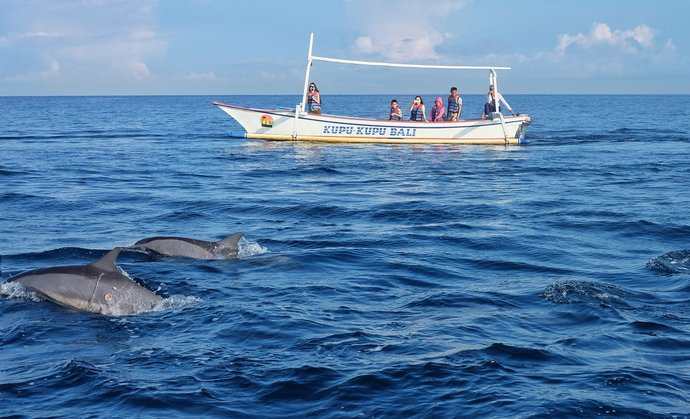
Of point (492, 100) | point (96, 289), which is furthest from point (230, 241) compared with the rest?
point (492, 100)

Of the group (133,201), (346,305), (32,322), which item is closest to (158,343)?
(32,322)

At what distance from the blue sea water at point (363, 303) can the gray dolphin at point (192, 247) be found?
0.97 ft

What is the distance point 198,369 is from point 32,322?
9.46 ft

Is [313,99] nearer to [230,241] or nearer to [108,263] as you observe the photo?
[230,241]

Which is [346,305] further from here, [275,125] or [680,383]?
[275,125]

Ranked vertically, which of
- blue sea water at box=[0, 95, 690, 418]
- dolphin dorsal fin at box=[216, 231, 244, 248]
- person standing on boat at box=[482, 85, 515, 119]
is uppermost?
person standing on boat at box=[482, 85, 515, 119]

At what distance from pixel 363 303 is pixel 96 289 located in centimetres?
383

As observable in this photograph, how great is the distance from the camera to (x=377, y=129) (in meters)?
39.7

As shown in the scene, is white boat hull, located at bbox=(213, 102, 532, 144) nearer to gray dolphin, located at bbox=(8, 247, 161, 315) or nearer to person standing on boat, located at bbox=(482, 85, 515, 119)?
person standing on boat, located at bbox=(482, 85, 515, 119)

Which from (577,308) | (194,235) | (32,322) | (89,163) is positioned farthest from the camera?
(89,163)

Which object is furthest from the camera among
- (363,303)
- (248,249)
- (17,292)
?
(248,249)

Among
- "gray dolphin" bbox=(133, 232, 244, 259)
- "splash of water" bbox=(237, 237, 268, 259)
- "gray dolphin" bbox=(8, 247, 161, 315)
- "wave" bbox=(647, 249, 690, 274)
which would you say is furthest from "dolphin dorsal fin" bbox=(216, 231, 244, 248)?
"wave" bbox=(647, 249, 690, 274)

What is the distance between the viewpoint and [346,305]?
12312 millimetres

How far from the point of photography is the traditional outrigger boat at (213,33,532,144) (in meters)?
39.3
